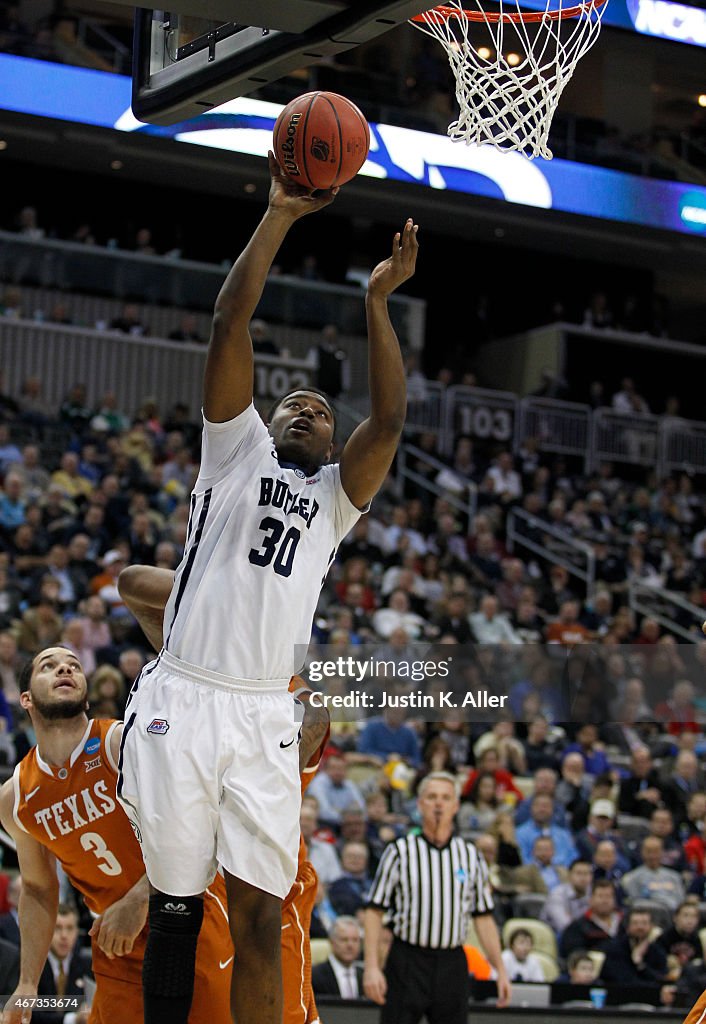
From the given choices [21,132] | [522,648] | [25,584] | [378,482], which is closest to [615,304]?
[21,132]

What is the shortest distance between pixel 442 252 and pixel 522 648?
441 inches

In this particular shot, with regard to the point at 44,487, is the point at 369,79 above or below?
above

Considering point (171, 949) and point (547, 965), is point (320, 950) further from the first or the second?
point (171, 949)

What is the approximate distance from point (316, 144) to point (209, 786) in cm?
169

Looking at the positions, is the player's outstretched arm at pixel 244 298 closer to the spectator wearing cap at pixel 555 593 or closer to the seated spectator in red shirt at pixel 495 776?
the seated spectator in red shirt at pixel 495 776

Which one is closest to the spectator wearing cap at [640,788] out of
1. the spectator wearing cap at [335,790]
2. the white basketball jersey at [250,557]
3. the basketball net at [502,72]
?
the spectator wearing cap at [335,790]

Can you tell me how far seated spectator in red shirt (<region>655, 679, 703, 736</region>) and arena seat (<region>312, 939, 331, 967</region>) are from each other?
15.9ft

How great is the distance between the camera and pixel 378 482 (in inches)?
163

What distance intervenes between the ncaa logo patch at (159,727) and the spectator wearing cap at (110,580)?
8179 millimetres

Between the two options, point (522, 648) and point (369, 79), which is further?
point (369, 79)

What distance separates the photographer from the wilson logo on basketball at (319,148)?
3.86 metres

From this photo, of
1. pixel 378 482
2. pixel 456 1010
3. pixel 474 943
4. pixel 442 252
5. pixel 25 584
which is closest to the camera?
pixel 378 482

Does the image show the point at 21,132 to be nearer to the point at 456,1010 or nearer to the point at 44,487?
the point at 44,487

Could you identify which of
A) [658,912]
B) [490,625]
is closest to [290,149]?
[658,912]
